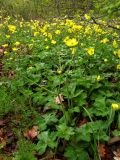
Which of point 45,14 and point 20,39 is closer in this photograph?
point 20,39

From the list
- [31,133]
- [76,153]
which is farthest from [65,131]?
[31,133]

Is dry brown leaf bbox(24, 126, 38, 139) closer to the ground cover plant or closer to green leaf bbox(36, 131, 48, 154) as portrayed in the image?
the ground cover plant

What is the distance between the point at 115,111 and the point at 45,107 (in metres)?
0.75

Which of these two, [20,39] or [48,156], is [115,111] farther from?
[20,39]

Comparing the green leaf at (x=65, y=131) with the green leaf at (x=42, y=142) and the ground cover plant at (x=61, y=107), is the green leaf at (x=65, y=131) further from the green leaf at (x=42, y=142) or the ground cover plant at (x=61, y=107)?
the green leaf at (x=42, y=142)

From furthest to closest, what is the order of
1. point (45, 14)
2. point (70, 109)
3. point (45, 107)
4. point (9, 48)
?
point (45, 14)
point (9, 48)
point (45, 107)
point (70, 109)

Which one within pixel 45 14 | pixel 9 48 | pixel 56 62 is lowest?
pixel 45 14

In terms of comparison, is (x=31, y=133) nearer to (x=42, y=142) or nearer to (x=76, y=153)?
(x=42, y=142)

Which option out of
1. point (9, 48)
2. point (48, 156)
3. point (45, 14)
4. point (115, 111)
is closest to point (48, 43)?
point (9, 48)

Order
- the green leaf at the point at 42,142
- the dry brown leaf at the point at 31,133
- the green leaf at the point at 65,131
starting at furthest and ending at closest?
1. the dry brown leaf at the point at 31,133
2. the green leaf at the point at 42,142
3. the green leaf at the point at 65,131

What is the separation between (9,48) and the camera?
5.76 metres

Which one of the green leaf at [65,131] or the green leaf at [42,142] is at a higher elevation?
the green leaf at [65,131]

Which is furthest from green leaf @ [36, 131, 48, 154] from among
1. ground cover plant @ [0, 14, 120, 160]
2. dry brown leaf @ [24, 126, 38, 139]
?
dry brown leaf @ [24, 126, 38, 139]

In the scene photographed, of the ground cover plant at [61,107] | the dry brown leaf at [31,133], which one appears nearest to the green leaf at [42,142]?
the ground cover plant at [61,107]
